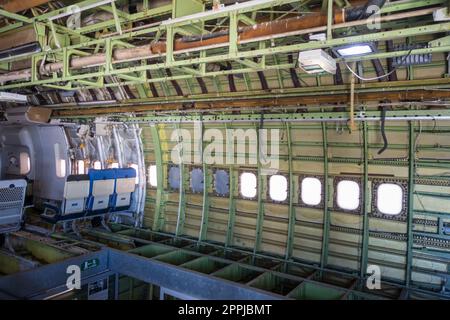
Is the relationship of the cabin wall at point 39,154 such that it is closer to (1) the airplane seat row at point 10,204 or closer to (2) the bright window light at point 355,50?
(1) the airplane seat row at point 10,204

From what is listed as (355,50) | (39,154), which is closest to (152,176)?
(39,154)

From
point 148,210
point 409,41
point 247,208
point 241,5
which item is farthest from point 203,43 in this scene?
point 148,210

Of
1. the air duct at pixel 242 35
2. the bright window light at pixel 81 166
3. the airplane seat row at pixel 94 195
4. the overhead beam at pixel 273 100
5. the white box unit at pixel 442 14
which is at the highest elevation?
the air duct at pixel 242 35

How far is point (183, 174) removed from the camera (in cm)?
998

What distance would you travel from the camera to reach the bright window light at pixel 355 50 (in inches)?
169

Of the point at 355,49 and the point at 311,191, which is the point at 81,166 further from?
the point at 355,49

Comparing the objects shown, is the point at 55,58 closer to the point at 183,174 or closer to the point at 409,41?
the point at 183,174

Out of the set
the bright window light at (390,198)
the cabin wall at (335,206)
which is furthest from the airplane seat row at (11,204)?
the bright window light at (390,198)

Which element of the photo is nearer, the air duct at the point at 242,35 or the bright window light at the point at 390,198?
the air duct at the point at 242,35

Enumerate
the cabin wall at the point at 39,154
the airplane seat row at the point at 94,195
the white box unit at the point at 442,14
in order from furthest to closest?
the cabin wall at the point at 39,154, the airplane seat row at the point at 94,195, the white box unit at the point at 442,14

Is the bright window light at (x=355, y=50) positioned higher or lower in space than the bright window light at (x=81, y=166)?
higher

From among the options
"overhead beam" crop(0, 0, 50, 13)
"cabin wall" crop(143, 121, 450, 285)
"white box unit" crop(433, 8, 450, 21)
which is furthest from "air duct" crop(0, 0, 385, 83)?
"cabin wall" crop(143, 121, 450, 285)

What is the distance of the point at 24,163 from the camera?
14062 millimetres

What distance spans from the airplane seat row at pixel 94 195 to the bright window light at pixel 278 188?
14.6ft
